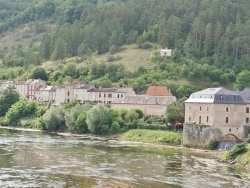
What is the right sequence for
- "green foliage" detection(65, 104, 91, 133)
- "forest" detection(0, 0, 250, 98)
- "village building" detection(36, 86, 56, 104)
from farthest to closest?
"village building" detection(36, 86, 56, 104) → "forest" detection(0, 0, 250, 98) → "green foliage" detection(65, 104, 91, 133)

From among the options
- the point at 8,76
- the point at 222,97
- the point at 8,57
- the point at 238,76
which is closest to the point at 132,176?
the point at 222,97

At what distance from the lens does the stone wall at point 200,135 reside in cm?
6531

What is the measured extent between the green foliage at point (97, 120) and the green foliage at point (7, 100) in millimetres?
31638

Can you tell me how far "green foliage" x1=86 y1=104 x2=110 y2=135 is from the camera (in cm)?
7869

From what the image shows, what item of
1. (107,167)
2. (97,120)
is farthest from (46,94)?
(107,167)

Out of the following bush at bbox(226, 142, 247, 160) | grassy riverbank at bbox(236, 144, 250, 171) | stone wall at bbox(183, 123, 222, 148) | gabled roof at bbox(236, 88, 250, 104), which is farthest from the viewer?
gabled roof at bbox(236, 88, 250, 104)

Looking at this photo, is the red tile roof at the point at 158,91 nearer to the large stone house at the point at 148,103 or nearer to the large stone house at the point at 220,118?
the large stone house at the point at 148,103

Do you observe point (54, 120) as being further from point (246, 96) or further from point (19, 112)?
point (246, 96)

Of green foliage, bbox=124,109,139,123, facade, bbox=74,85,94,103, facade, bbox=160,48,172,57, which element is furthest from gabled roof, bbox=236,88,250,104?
facade, bbox=160,48,172,57

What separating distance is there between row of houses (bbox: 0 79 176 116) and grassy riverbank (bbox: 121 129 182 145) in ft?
34.9

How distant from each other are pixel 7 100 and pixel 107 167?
63241 millimetres

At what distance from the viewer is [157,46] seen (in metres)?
126

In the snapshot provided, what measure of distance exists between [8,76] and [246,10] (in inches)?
2569

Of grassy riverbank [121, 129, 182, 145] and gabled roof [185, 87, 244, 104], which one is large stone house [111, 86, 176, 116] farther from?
gabled roof [185, 87, 244, 104]
